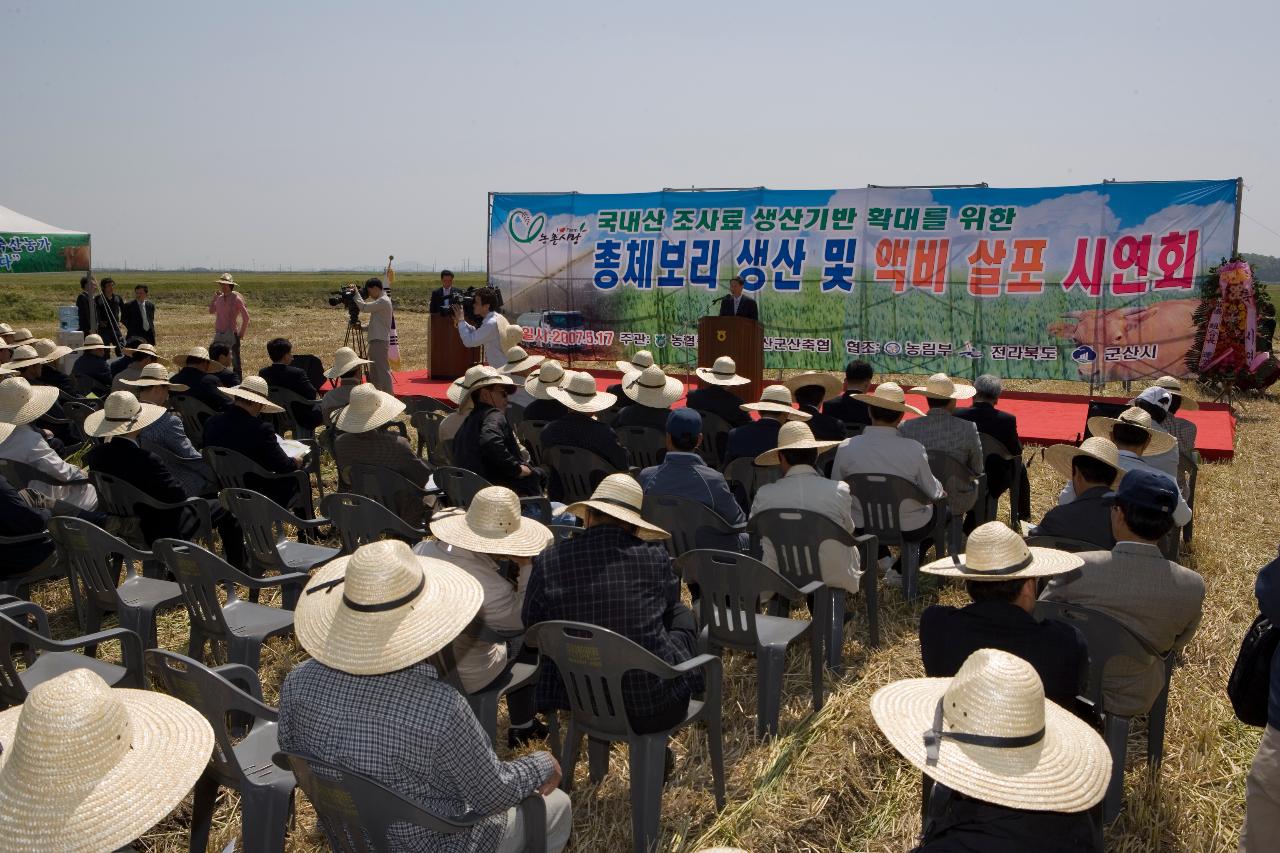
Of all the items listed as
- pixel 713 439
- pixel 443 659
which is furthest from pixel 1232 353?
pixel 443 659

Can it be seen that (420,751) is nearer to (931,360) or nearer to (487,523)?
(487,523)

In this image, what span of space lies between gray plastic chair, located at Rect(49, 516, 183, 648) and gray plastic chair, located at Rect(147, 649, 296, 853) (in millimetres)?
1627

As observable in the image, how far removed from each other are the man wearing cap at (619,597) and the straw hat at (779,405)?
2.86 metres

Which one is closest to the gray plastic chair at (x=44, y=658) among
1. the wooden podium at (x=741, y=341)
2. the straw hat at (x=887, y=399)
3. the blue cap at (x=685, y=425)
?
the blue cap at (x=685, y=425)

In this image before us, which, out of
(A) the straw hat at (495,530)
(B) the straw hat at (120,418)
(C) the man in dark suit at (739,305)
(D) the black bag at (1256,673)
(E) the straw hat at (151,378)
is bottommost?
(D) the black bag at (1256,673)

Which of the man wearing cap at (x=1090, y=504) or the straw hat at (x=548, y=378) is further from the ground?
the straw hat at (x=548, y=378)

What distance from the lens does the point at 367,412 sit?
6324 mm

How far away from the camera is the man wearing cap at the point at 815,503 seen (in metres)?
4.69

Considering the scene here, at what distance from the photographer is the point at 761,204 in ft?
48.5

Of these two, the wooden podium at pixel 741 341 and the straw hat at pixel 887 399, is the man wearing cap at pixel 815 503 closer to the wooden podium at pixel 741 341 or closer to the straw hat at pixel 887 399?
the straw hat at pixel 887 399

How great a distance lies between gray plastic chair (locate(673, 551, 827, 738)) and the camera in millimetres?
4055

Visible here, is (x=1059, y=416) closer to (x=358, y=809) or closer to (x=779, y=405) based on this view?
(x=779, y=405)

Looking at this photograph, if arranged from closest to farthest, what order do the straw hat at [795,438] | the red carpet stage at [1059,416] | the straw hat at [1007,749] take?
the straw hat at [1007,749], the straw hat at [795,438], the red carpet stage at [1059,416]

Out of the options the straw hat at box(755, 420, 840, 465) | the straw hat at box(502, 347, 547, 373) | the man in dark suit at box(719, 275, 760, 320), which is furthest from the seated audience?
the man in dark suit at box(719, 275, 760, 320)
